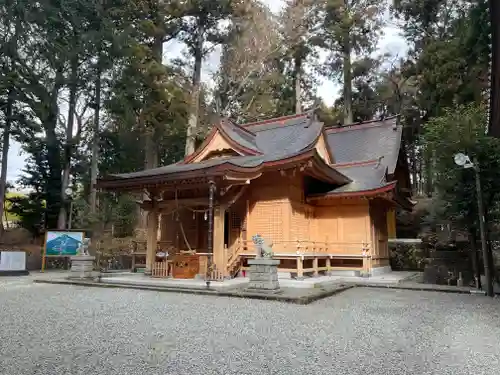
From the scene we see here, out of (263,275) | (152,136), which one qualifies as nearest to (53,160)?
(152,136)

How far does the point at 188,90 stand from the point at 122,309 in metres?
17.0

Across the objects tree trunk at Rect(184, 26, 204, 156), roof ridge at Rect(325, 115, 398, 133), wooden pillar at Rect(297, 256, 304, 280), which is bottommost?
wooden pillar at Rect(297, 256, 304, 280)

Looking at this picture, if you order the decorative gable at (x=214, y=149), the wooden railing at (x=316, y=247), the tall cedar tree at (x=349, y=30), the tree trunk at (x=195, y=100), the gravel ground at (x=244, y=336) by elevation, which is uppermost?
the tall cedar tree at (x=349, y=30)

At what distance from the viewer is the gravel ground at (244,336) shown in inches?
137

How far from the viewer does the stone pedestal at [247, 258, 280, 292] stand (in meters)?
7.97

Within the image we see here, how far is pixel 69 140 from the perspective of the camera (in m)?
19.5

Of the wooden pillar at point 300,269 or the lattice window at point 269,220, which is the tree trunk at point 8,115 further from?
the wooden pillar at point 300,269

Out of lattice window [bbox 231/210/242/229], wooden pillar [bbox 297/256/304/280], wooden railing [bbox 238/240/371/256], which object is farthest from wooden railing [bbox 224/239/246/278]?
wooden pillar [bbox 297/256/304/280]

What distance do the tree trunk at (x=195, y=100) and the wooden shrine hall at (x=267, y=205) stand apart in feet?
19.2

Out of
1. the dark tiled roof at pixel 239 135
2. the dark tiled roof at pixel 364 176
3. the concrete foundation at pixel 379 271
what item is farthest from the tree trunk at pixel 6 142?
the concrete foundation at pixel 379 271

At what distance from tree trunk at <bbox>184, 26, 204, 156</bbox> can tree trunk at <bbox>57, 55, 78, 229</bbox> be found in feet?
19.4

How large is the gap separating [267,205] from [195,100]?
36.5 ft

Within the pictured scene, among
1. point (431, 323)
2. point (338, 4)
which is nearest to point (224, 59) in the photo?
point (338, 4)

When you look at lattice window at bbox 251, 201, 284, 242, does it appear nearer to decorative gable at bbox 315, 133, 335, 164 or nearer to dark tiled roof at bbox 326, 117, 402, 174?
decorative gable at bbox 315, 133, 335, 164
